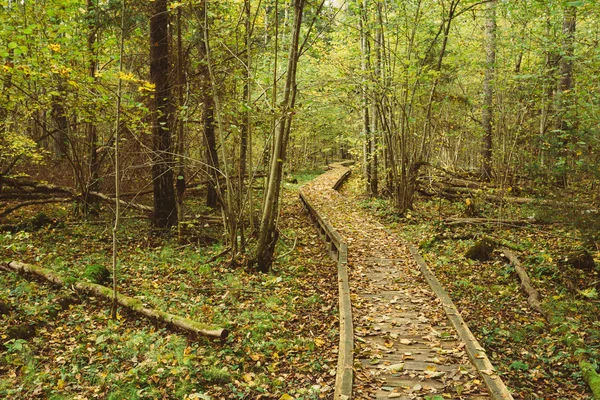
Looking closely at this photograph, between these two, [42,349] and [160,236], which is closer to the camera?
[42,349]

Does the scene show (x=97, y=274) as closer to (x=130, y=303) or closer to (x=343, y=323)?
(x=130, y=303)

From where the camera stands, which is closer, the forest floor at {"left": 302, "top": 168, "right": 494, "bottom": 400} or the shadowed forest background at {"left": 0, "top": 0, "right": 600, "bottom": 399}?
the forest floor at {"left": 302, "top": 168, "right": 494, "bottom": 400}

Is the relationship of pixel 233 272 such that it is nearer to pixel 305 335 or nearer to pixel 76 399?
pixel 305 335

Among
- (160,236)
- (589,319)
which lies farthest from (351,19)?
(589,319)

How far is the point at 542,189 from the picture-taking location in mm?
8742

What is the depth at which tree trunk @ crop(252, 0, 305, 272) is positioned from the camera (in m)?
8.07

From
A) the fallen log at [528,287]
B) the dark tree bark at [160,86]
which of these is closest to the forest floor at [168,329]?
the dark tree bark at [160,86]

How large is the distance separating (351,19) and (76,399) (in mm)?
13491

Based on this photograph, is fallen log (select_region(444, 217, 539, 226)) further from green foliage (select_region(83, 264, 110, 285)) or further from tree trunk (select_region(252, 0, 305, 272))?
green foliage (select_region(83, 264, 110, 285))

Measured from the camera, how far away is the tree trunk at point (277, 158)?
8070 mm

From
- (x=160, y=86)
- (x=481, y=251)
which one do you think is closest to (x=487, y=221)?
(x=481, y=251)

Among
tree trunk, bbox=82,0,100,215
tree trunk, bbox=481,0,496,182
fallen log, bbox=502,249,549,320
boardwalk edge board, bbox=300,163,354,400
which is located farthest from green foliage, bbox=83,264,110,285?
tree trunk, bbox=481,0,496,182

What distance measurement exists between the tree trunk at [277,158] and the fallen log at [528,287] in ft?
17.5

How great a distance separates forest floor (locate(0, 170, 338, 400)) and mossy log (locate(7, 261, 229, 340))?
5.8 inches
